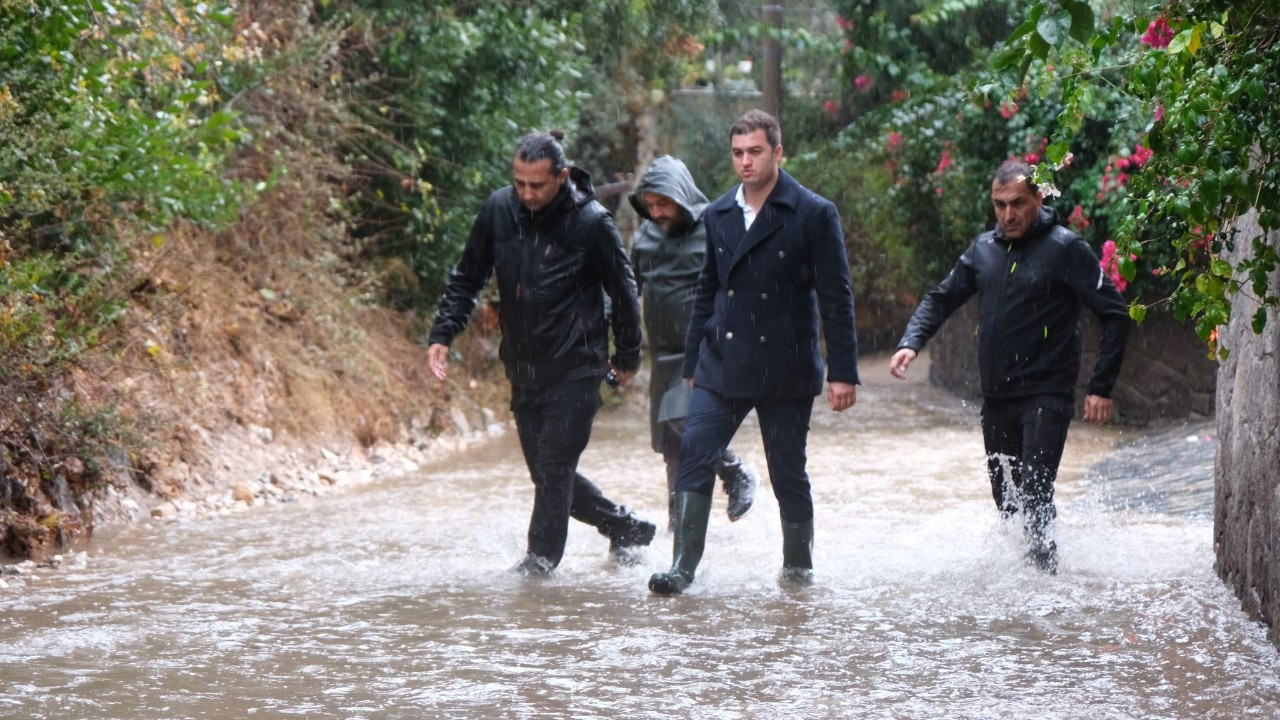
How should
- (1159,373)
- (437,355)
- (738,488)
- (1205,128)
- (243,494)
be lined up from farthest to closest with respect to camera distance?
(1159,373) < (243,494) < (738,488) < (437,355) < (1205,128)

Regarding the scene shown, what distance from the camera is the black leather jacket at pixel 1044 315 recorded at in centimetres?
645

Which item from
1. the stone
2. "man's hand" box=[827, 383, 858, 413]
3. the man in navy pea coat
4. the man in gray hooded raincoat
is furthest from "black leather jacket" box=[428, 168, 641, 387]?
the stone

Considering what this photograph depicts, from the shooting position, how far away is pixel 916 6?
59.6ft

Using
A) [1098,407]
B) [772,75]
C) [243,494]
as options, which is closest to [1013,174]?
[1098,407]

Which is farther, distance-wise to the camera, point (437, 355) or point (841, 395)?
point (437, 355)

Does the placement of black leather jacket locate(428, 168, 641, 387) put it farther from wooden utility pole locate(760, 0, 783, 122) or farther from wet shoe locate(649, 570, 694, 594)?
wooden utility pole locate(760, 0, 783, 122)

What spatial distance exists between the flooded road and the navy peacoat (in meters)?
0.91

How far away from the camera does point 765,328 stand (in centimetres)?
632

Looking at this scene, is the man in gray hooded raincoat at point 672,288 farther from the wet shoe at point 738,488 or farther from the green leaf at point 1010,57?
the green leaf at point 1010,57

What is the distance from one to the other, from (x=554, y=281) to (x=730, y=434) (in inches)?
39.6

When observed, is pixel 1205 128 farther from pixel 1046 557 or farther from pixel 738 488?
pixel 738 488

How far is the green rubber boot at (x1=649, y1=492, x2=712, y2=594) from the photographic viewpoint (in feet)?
20.7

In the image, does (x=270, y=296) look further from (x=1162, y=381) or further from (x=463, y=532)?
(x=1162, y=381)

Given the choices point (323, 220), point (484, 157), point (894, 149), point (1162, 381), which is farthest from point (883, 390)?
point (323, 220)
